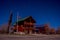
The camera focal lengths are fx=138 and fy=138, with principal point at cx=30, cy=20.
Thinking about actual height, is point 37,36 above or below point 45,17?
Result: below

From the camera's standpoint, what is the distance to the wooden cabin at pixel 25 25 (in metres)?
3.51

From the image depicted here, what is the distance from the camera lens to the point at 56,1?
3.73m

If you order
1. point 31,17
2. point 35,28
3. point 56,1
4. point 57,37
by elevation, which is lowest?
point 57,37

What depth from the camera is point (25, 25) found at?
11.7 ft

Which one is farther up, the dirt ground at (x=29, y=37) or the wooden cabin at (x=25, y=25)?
the wooden cabin at (x=25, y=25)

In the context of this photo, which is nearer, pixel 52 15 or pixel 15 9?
pixel 15 9

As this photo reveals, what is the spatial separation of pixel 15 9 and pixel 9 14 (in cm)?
20

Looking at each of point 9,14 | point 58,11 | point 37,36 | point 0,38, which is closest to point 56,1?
point 58,11

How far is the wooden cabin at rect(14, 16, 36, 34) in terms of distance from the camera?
3.51 meters

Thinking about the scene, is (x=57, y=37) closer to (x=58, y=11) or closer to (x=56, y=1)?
(x=58, y=11)

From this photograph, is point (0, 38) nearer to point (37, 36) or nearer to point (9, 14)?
point (9, 14)

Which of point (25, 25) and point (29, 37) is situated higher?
point (25, 25)

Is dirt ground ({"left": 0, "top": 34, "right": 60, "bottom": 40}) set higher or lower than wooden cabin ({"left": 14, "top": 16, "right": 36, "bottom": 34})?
lower

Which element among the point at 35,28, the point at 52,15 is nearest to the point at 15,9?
the point at 35,28
